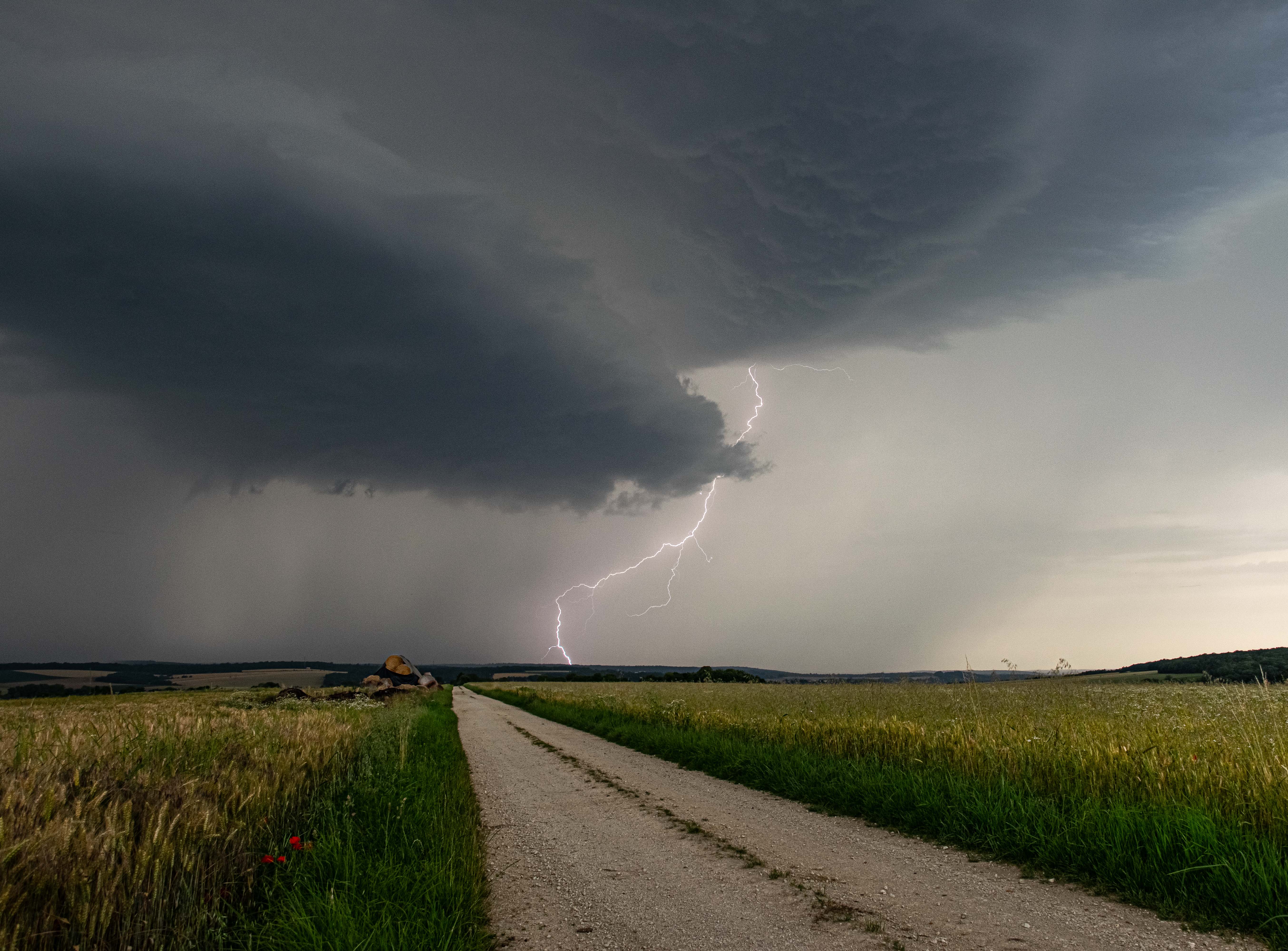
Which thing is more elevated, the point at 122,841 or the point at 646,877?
the point at 122,841

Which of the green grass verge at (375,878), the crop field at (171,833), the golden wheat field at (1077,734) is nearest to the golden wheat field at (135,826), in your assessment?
the crop field at (171,833)

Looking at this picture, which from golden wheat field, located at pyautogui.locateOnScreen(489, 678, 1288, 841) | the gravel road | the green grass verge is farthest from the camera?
golden wheat field, located at pyautogui.locateOnScreen(489, 678, 1288, 841)

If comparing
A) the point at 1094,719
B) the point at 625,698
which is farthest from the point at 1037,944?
the point at 625,698

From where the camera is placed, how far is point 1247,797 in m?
7.44

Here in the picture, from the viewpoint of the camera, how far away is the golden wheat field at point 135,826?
14.6 ft

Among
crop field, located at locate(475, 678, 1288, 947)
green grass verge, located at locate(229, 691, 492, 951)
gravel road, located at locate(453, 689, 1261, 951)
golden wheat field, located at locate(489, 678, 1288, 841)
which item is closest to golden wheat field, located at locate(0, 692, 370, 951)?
green grass verge, located at locate(229, 691, 492, 951)

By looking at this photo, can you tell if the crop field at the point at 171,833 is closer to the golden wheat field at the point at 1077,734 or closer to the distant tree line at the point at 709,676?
the golden wheat field at the point at 1077,734

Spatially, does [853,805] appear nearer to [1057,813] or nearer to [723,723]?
[1057,813]

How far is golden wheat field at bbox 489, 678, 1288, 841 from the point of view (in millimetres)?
7984

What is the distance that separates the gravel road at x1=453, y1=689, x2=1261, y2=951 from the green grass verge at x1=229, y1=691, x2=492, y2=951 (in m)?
0.44

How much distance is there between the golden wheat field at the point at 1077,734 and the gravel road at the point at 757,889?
267 cm

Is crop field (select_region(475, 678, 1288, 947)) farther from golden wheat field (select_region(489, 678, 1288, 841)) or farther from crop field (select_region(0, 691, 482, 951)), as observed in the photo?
crop field (select_region(0, 691, 482, 951))

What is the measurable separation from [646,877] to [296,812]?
14.9 ft

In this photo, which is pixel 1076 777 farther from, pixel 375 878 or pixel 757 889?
pixel 375 878
